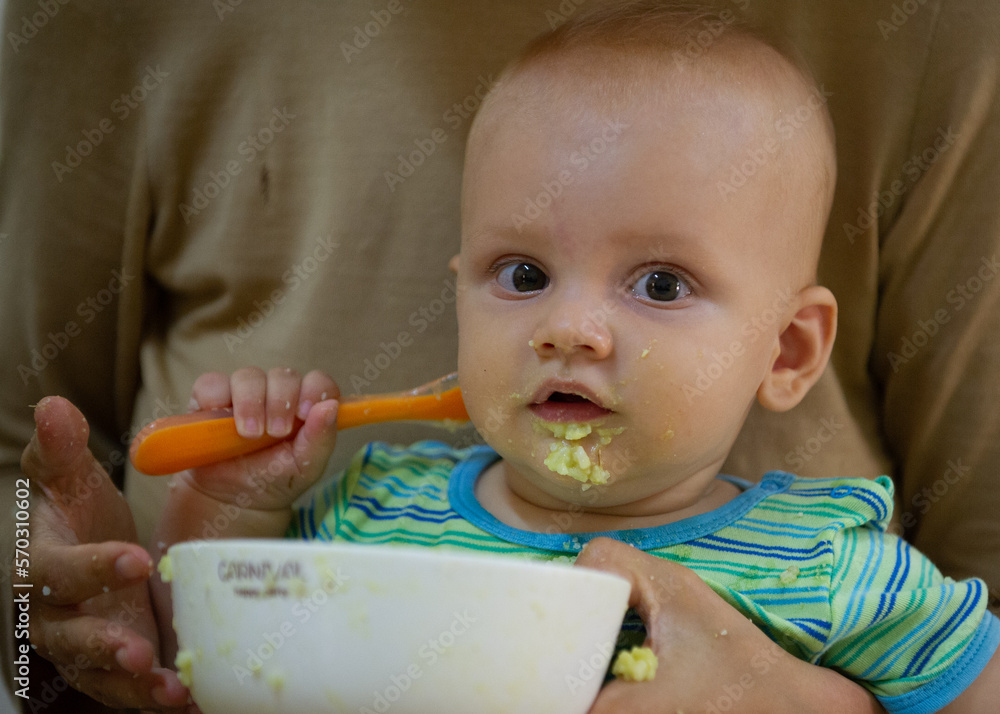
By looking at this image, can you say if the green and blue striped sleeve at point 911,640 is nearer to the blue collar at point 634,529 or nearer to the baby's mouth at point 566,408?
the blue collar at point 634,529

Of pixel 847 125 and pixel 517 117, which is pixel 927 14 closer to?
pixel 847 125

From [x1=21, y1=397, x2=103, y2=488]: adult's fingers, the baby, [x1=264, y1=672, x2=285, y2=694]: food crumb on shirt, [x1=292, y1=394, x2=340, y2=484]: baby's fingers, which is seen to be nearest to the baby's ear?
the baby

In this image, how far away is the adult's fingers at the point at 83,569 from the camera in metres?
0.78

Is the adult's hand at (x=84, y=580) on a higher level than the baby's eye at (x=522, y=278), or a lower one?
lower

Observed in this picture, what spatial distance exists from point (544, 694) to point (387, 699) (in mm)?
109

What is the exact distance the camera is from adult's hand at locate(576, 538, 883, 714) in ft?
2.44

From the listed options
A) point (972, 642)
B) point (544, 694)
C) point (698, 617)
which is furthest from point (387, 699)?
point (972, 642)

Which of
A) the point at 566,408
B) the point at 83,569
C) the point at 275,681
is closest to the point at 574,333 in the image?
the point at 566,408

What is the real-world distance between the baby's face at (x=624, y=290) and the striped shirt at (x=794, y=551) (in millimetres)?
104

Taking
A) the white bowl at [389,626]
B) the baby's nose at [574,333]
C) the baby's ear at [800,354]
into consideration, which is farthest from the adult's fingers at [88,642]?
the baby's ear at [800,354]

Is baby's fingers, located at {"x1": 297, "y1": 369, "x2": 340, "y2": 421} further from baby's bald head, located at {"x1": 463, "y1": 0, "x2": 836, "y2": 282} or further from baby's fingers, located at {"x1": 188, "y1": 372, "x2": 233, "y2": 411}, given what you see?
baby's bald head, located at {"x1": 463, "y1": 0, "x2": 836, "y2": 282}

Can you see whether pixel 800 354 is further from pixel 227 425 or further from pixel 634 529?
pixel 227 425

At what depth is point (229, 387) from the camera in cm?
106

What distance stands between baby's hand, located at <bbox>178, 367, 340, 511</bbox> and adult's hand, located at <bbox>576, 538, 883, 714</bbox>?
411 millimetres
